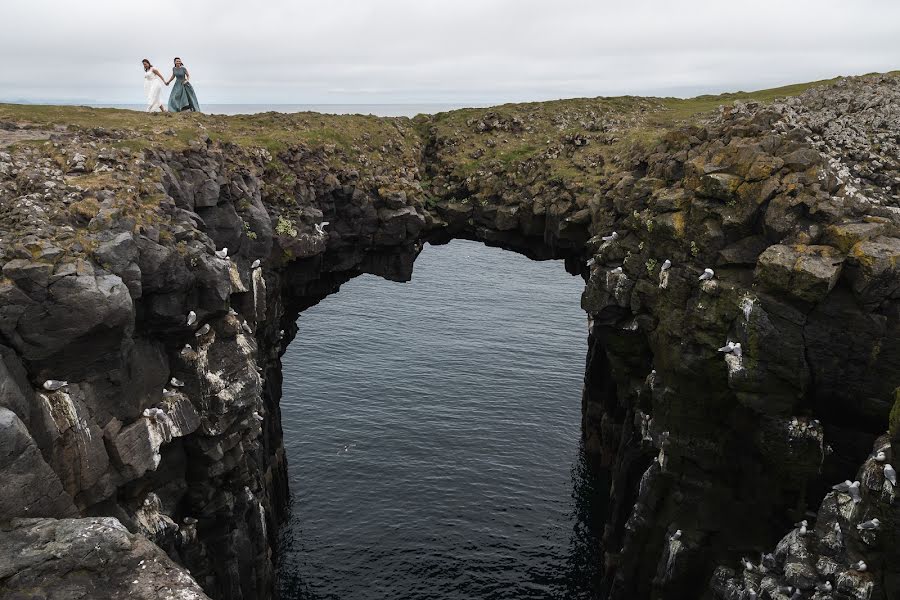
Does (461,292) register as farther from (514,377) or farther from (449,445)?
(449,445)

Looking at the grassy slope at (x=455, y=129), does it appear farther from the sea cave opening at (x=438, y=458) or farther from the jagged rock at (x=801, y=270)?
the jagged rock at (x=801, y=270)

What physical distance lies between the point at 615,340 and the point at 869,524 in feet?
72.0

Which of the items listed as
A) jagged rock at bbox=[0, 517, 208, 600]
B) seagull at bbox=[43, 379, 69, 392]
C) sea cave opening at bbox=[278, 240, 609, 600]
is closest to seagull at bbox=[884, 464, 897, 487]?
jagged rock at bbox=[0, 517, 208, 600]

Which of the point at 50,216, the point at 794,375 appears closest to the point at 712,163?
the point at 794,375

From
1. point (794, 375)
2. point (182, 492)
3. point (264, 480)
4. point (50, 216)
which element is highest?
Result: point (50, 216)

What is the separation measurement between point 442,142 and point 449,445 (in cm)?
2714

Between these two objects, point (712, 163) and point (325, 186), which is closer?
point (712, 163)

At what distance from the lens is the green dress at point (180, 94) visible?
5534 cm

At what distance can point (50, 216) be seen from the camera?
98.5 ft

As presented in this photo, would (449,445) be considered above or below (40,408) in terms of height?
below

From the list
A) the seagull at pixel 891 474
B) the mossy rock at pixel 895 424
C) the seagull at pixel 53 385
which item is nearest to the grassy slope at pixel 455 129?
the seagull at pixel 53 385

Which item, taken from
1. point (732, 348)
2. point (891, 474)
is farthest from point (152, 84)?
point (891, 474)

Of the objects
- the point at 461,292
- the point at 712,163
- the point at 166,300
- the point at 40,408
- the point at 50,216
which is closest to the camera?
the point at 40,408

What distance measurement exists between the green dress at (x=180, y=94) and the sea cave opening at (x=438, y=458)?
28078 millimetres
